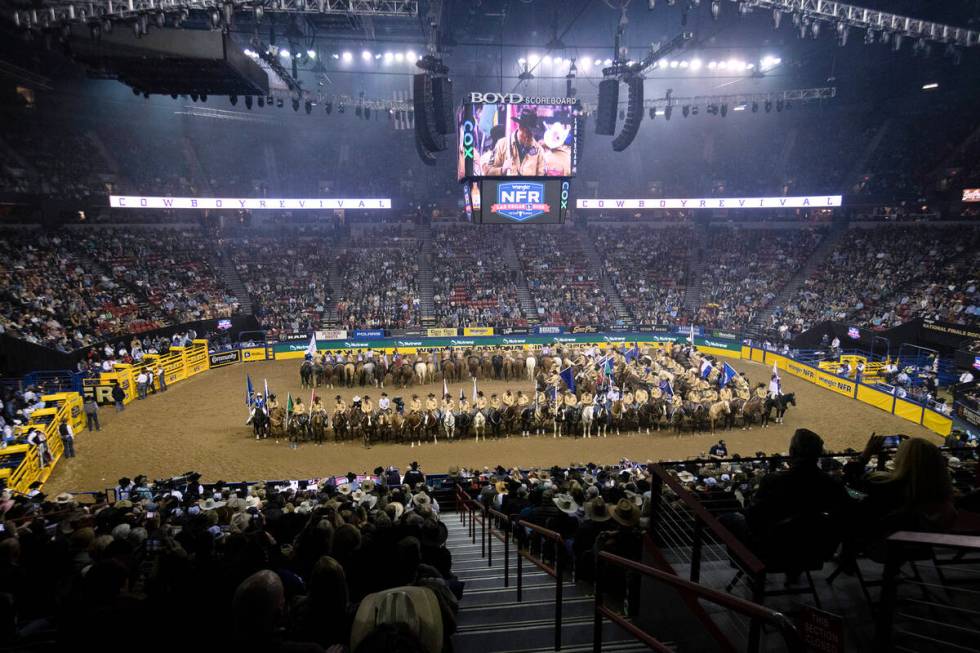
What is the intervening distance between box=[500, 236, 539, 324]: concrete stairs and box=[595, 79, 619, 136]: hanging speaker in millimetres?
16028

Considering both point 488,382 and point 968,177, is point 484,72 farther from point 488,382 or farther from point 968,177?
point 968,177

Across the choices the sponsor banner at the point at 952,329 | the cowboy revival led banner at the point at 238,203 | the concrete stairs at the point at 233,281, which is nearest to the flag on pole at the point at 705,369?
the sponsor banner at the point at 952,329

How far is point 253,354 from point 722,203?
111 feet

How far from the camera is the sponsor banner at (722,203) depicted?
125ft

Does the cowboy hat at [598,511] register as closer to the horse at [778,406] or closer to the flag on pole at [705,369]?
the horse at [778,406]

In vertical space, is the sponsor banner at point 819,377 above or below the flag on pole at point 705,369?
below

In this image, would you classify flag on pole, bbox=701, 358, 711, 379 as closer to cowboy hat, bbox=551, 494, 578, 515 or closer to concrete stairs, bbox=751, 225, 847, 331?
concrete stairs, bbox=751, 225, 847, 331

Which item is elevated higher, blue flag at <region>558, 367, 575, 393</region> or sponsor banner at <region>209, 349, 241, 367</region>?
blue flag at <region>558, 367, 575, 393</region>

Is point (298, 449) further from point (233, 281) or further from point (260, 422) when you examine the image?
point (233, 281)

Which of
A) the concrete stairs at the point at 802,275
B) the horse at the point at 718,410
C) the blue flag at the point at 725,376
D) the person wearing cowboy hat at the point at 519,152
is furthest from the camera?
the concrete stairs at the point at 802,275

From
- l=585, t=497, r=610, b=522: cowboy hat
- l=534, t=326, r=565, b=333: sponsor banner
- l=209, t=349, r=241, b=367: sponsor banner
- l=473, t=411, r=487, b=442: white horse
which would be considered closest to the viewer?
l=585, t=497, r=610, b=522: cowboy hat

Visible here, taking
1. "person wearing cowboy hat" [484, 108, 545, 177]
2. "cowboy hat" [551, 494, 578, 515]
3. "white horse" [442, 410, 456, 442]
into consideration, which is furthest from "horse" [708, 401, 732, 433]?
"cowboy hat" [551, 494, 578, 515]

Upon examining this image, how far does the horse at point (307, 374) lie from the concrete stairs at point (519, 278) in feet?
52.4

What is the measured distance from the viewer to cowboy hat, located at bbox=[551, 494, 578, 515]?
26.2 ft
